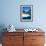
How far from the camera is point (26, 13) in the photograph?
4.40m

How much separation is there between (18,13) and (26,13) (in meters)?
0.26

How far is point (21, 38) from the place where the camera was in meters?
3.91

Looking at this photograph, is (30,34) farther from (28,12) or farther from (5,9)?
(5,9)

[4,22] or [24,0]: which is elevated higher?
[24,0]

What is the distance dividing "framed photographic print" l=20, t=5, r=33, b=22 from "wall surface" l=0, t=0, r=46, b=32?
10 cm

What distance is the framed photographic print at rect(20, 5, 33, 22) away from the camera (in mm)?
4379

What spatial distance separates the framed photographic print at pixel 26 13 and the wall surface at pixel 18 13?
100 mm

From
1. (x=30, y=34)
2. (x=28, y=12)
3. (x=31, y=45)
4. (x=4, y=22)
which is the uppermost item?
(x=28, y=12)

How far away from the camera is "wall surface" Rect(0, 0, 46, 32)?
4375mm

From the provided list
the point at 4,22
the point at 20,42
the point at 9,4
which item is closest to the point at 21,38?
the point at 20,42

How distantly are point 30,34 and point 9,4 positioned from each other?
1245 millimetres

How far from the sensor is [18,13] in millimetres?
4398

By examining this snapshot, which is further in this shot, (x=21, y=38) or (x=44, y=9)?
(x=44, y=9)

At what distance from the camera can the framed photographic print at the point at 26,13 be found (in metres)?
4.38
